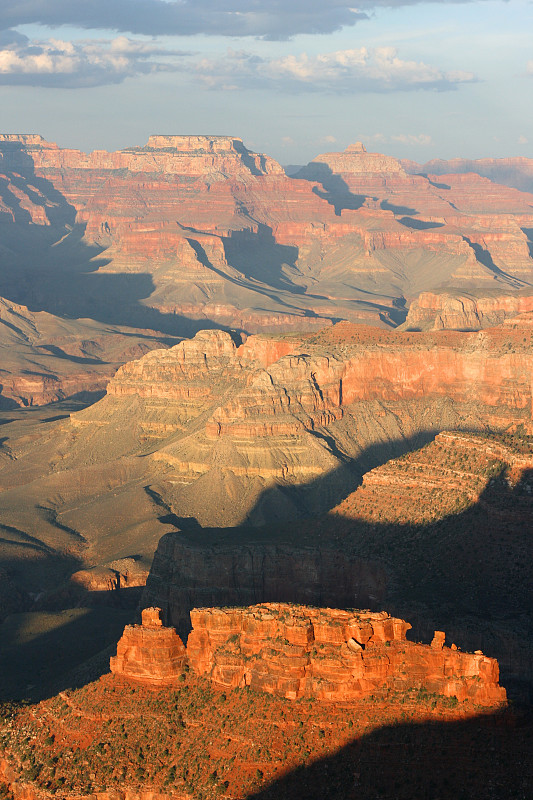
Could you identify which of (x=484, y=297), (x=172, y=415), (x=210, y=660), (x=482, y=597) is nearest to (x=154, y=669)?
(x=210, y=660)

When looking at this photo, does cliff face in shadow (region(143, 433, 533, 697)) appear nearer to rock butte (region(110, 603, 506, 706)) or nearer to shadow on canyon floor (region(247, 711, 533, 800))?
rock butte (region(110, 603, 506, 706))

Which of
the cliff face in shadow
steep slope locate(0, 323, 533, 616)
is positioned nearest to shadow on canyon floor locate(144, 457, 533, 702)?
the cliff face in shadow

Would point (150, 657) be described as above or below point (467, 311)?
above

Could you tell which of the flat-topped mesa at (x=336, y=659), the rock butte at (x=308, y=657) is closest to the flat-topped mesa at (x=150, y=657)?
the rock butte at (x=308, y=657)

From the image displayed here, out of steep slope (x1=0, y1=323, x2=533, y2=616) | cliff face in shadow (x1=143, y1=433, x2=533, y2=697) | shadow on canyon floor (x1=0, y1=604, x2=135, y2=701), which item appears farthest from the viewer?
steep slope (x1=0, y1=323, x2=533, y2=616)

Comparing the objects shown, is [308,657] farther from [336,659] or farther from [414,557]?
→ [414,557]

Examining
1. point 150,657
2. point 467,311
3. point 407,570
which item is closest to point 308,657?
point 150,657

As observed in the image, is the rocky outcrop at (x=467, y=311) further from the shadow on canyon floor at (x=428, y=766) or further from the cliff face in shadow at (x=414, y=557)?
the shadow on canyon floor at (x=428, y=766)
